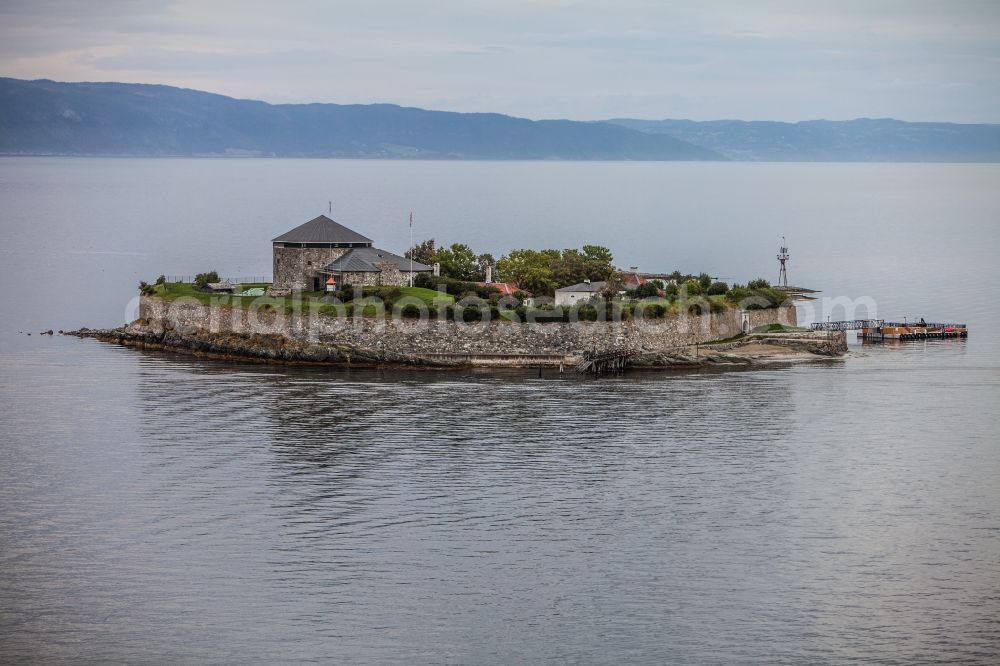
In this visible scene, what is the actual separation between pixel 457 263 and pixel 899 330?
23561 mm

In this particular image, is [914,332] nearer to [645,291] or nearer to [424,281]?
[645,291]

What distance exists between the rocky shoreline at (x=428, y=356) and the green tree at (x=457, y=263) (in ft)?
41.8

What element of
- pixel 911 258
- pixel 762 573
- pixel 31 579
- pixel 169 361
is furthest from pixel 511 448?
pixel 911 258

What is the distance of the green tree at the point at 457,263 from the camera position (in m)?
69.9

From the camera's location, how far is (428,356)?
187 feet

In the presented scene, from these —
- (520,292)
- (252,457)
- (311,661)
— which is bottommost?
(311,661)

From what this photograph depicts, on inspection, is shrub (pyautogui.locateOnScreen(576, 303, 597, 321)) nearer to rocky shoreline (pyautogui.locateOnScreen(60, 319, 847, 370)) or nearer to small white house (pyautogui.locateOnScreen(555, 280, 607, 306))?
rocky shoreline (pyautogui.locateOnScreen(60, 319, 847, 370))

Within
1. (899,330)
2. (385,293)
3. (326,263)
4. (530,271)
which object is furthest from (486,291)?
(899,330)

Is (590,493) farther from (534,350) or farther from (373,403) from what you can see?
(534,350)

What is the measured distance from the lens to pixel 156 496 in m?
34.8

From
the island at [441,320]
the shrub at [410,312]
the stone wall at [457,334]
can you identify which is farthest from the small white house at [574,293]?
the shrub at [410,312]

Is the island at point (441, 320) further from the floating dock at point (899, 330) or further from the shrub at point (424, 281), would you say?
the floating dock at point (899, 330)

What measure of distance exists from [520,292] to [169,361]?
56.4 ft

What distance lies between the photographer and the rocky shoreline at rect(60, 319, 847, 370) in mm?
56969
